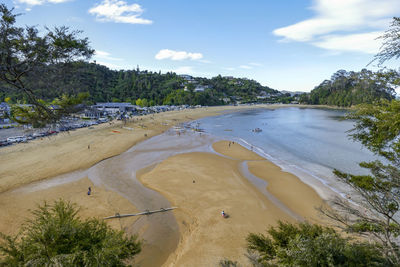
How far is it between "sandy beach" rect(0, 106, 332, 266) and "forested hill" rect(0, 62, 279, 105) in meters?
7.10

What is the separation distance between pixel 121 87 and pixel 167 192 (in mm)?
93491

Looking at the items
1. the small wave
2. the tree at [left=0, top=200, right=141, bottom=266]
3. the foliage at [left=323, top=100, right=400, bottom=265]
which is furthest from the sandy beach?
the foliage at [left=323, top=100, right=400, bottom=265]

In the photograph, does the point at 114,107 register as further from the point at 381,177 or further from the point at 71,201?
the point at 381,177

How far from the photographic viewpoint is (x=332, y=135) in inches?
1652

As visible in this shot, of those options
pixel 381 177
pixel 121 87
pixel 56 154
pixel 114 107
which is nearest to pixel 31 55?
pixel 381 177

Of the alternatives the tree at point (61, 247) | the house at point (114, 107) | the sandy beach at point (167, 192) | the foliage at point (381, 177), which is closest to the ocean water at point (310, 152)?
the sandy beach at point (167, 192)

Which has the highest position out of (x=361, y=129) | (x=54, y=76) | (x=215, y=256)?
(x=54, y=76)

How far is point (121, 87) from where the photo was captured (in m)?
99.0

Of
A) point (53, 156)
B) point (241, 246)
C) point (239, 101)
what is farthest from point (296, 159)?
point (239, 101)

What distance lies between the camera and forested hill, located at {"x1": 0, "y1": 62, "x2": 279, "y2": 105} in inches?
274

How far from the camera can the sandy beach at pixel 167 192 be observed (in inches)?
469

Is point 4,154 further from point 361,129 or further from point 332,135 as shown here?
point 332,135

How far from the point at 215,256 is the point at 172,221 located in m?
4.03

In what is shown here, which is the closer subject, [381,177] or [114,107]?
[381,177]
